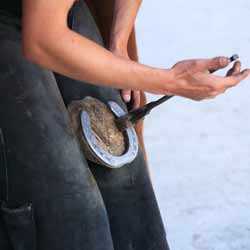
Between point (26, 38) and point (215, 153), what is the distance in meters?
1.06

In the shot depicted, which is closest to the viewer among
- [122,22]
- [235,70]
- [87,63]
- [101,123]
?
[87,63]

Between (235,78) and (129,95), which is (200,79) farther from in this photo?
(129,95)

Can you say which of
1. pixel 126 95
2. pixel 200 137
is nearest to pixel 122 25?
pixel 126 95

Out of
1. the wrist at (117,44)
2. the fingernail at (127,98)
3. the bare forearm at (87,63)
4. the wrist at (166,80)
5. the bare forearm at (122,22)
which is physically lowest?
the fingernail at (127,98)

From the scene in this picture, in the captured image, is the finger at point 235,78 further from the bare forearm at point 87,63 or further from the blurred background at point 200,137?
the blurred background at point 200,137

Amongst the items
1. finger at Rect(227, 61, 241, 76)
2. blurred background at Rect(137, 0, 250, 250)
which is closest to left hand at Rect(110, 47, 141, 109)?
finger at Rect(227, 61, 241, 76)

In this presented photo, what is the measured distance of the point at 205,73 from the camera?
2.86 ft

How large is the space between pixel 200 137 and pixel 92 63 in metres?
1.04

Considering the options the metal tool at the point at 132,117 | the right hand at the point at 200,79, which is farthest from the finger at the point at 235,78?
the metal tool at the point at 132,117

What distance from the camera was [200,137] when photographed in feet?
5.98

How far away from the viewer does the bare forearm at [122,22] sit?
45.5 inches

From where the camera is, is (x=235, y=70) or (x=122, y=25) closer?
(x=235, y=70)

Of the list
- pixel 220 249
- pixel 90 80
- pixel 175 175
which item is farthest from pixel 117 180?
pixel 175 175

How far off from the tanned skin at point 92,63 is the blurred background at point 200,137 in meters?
0.73
